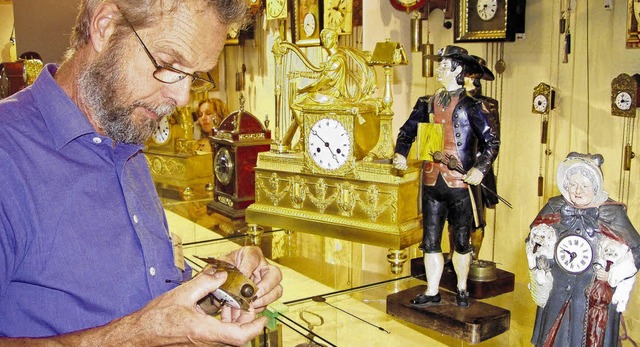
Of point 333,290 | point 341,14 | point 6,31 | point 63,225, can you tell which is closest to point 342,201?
point 333,290

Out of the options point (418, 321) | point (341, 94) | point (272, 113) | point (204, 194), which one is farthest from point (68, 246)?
point (272, 113)

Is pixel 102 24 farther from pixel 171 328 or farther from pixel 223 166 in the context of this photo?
pixel 223 166

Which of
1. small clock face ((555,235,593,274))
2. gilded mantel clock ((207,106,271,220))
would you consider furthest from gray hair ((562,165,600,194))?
gilded mantel clock ((207,106,271,220))

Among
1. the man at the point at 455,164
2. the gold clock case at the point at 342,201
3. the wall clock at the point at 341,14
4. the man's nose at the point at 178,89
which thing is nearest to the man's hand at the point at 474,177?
the man at the point at 455,164

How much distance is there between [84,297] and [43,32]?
1.37 m

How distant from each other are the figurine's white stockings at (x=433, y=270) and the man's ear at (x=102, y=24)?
48.8 inches

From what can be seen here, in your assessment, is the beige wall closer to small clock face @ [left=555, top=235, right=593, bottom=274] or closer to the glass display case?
the glass display case

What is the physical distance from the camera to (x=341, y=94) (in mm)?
2658

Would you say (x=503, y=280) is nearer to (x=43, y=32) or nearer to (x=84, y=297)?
(x=84, y=297)

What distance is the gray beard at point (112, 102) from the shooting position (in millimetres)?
1027

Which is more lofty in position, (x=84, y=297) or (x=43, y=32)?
(x=43, y=32)

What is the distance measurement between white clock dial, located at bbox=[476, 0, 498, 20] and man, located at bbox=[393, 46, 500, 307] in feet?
3.15

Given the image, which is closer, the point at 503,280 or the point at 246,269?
the point at 246,269

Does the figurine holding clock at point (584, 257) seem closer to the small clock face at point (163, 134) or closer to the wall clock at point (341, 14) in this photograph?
the wall clock at point (341, 14)
